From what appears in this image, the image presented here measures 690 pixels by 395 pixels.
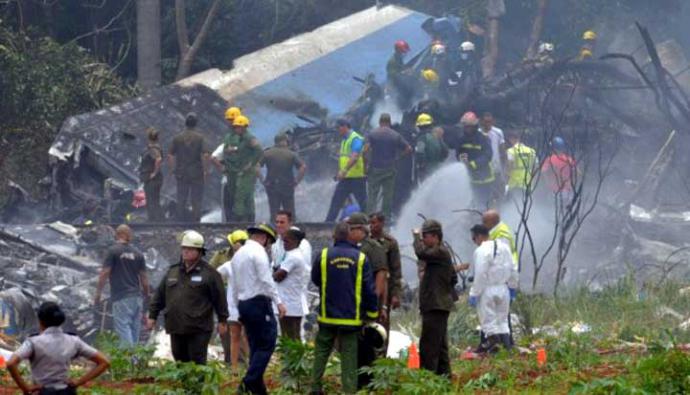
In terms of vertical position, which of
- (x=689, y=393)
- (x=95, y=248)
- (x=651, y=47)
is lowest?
(x=689, y=393)

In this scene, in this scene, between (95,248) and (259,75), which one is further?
(259,75)

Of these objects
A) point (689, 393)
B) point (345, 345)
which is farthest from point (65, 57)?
point (689, 393)

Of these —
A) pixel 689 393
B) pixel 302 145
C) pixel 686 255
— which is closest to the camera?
pixel 689 393

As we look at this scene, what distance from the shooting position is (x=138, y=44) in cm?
2820

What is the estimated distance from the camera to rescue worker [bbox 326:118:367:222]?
2169cm

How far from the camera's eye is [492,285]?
1527 cm

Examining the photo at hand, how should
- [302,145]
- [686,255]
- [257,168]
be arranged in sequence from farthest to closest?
[302,145] < [686,255] < [257,168]

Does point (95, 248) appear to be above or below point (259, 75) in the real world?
below

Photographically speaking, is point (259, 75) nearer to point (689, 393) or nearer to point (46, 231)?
point (46, 231)

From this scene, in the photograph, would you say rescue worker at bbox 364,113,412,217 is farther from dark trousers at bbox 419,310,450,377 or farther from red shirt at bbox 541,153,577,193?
dark trousers at bbox 419,310,450,377

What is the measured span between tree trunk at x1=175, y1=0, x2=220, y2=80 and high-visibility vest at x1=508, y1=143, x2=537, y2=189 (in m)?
8.08

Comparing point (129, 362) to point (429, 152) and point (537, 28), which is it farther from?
point (537, 28)

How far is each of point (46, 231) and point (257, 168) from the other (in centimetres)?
296

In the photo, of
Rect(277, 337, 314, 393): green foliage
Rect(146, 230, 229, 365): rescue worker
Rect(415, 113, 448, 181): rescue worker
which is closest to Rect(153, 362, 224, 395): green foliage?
Rect(146, 230, 229, 365): rescue worker
